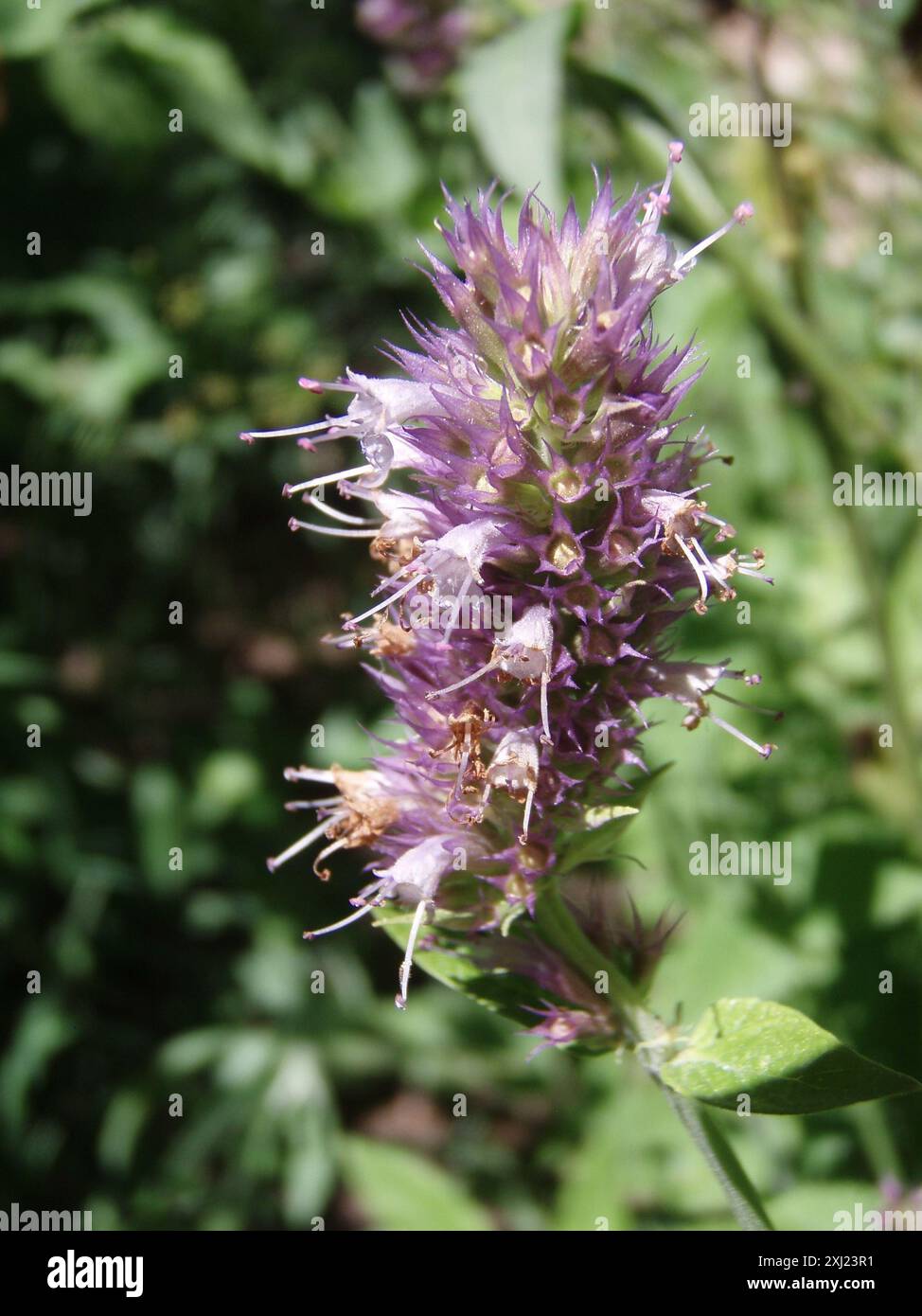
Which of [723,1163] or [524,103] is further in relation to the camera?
[524,103]

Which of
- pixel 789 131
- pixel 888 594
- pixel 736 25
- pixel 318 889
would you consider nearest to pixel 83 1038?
pixel 318 889

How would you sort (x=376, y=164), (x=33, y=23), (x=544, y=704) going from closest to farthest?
(x=544, y=704) → (x=33, y=23) → (x=376, y=164)

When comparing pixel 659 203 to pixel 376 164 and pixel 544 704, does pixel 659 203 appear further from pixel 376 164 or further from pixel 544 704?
pixel 376 164

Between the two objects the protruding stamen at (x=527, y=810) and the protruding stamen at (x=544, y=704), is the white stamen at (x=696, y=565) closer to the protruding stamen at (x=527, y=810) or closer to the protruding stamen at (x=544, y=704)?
the protruding stamen at (x=544, y=704)

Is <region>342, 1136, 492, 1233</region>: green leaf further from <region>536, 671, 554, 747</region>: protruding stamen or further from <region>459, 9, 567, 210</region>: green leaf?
<region>459, 9, 567, 210</region>: green leaf

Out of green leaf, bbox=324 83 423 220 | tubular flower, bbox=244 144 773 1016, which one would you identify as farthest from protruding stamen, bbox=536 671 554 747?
green leaf, bbox=324 83 423 220

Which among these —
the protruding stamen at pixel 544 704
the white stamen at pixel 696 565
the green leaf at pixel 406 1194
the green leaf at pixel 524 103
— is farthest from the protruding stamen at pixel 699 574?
the green leaf at pixel 406 1194

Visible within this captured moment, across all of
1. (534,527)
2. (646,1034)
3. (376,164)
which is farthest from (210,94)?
(646,1034)
